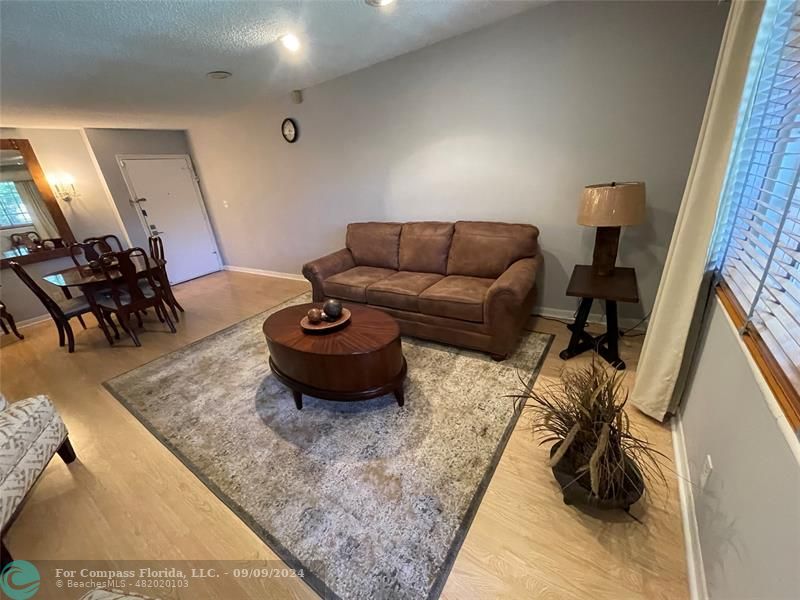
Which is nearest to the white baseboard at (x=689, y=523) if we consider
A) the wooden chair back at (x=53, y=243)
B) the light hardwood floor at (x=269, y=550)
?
the light hardwood floor at (x=269, y=550)

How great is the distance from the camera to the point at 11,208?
3865 mm

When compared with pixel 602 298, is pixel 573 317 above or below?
below

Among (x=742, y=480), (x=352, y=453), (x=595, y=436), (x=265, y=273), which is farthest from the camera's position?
(x=265, y=273)

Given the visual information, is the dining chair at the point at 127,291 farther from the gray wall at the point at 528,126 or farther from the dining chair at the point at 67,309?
the gray wall at the point at 528,126

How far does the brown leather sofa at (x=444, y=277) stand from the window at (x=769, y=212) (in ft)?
3.65

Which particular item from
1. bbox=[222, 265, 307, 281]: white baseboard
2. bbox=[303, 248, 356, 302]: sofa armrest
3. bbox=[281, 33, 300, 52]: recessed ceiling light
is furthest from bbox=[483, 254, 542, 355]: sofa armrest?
bbox=[222, 265, 307, 281]: white baseboard

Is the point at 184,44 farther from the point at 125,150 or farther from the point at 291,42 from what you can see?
the point at 125,150

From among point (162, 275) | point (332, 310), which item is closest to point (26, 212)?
point (162, 275)

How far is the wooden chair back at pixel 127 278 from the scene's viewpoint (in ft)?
9.75

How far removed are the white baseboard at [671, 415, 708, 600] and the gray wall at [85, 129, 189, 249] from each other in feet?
20.6

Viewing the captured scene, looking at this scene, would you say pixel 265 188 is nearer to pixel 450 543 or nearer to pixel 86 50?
pixel 86 50

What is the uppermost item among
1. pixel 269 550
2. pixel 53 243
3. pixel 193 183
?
pixel 193 183

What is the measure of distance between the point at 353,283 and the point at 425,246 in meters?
0.78

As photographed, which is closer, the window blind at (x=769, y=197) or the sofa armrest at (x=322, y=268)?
the window blind at (x=769, y=197)
